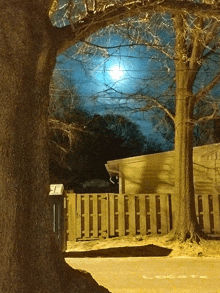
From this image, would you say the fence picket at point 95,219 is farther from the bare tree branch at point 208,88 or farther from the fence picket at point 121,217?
the bare tree branch at point 208,88

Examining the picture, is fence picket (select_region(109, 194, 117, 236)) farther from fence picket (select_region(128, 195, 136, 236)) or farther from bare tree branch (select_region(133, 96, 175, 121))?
bare tree branch (select_region(133, 96, 175, 121))

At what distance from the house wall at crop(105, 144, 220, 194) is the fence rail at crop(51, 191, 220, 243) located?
3.17 meters

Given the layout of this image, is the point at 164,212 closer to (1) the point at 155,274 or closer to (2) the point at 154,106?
Answer: (2) the point at 154,106

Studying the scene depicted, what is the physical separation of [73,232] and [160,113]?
13.6 metres

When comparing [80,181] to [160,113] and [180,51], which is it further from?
[180,51]

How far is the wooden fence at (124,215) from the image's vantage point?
14.3 metres

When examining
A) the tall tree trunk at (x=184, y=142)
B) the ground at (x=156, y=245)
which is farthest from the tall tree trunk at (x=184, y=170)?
the ground at (x=156, y=245)

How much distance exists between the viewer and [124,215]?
47.3ft

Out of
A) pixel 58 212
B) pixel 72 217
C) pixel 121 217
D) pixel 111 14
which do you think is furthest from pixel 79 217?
pixel 111 14

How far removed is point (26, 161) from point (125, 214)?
9662 millimetres

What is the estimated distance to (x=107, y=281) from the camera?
752 cm

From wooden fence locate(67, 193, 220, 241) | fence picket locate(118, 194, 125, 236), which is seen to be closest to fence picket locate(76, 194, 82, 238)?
wooden fence locate(67, 193, 220, 241)

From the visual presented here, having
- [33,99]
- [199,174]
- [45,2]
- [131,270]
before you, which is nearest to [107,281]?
[131,270]

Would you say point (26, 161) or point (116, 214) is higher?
point (26, 161)
